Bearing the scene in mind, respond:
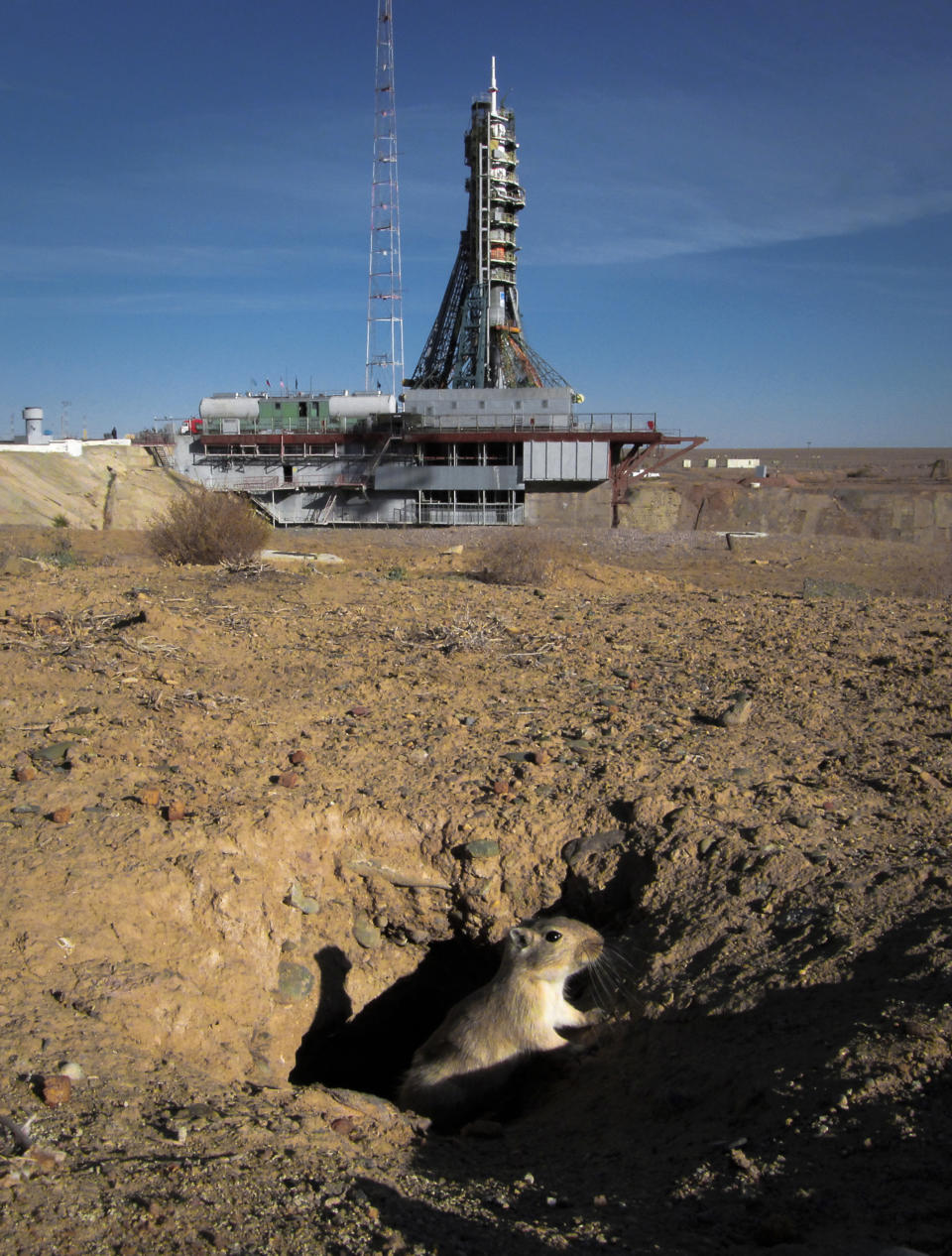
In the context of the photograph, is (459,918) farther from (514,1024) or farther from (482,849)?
(514,1024)

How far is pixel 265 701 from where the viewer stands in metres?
6.64

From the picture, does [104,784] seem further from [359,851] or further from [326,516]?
[326,516]

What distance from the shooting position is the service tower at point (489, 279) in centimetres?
3878

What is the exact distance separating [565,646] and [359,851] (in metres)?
3.52

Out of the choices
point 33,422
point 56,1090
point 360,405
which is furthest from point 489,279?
point 56,1090

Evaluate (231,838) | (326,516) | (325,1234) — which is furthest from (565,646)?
(326,516)

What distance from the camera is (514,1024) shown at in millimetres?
4207

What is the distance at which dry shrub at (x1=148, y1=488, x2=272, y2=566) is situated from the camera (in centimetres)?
1409

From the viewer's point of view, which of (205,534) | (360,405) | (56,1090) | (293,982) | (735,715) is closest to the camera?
(56,1090)

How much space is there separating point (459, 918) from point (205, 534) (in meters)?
10.3

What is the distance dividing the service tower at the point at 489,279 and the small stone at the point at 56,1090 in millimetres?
38184

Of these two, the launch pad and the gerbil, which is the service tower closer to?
the launch pad

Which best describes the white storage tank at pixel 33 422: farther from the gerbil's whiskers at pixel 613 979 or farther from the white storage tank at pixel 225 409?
the gerbil's whiskers at pixel 613 979

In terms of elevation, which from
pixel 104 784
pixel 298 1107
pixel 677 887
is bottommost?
pixel 298 1107
